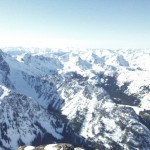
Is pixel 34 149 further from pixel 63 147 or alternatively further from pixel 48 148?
pixel 63 147

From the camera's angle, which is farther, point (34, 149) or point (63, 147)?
point (34, 149)

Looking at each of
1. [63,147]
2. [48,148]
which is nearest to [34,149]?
[48,148]
